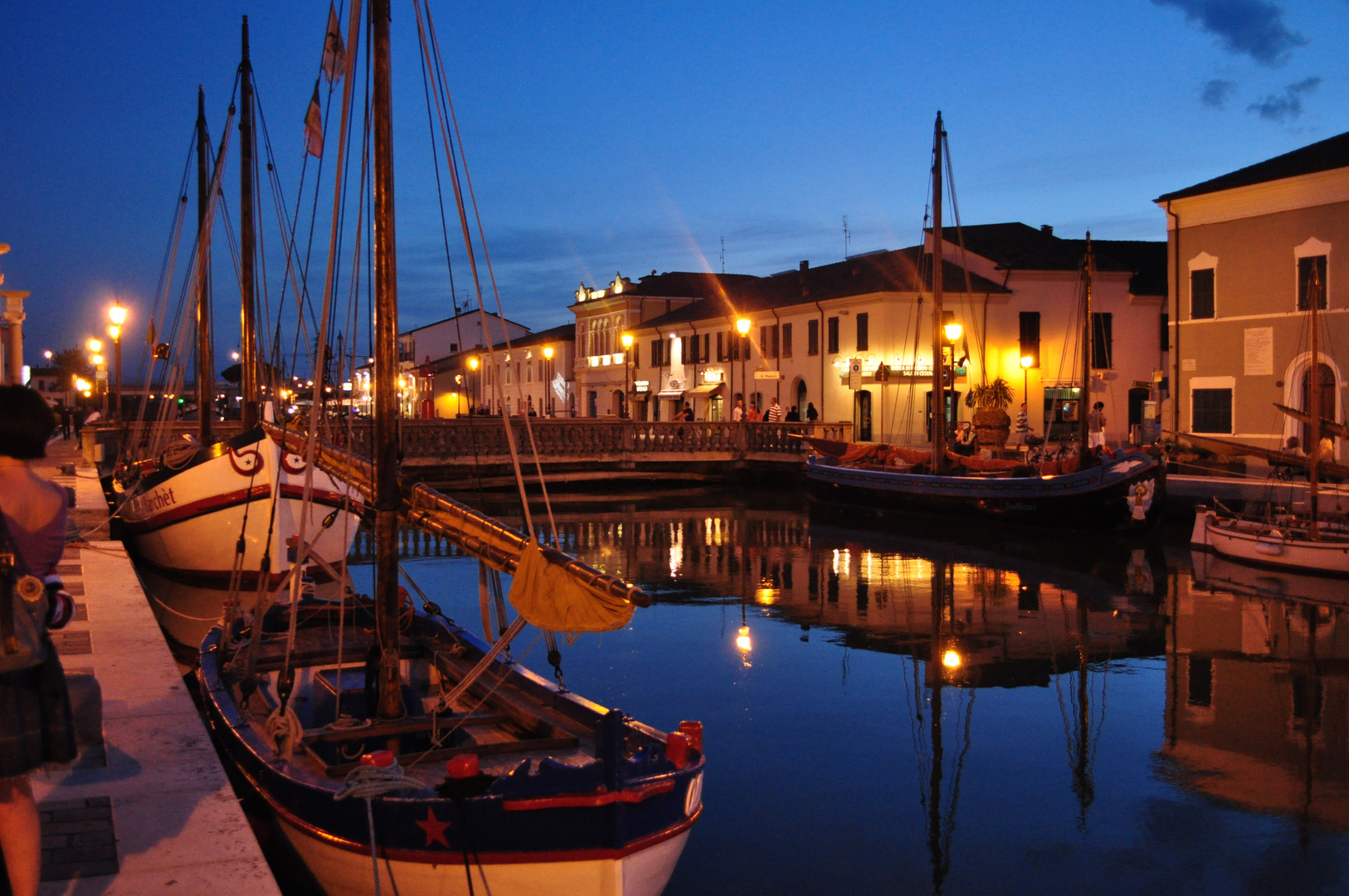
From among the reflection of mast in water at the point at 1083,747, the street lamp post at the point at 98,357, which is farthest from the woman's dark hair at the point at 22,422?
the street lamp post at the point at 98,357

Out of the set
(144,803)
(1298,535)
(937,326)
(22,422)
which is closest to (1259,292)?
(937,326)

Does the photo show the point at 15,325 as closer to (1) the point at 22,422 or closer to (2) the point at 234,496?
(2) the point at 234,496

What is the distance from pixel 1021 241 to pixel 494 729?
46.2 m

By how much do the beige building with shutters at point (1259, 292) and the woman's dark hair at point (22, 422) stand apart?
29387mm

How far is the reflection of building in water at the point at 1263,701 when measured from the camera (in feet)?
28.5

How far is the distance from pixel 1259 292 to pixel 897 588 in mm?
18543

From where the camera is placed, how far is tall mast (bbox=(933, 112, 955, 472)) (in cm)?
2819

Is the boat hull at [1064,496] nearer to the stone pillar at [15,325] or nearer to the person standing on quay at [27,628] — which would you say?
the stone pillar at [15,325]

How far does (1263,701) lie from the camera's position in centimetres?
1126

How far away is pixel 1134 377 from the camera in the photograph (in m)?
46.2

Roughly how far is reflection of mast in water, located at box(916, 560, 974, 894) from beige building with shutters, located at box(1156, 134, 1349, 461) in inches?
711

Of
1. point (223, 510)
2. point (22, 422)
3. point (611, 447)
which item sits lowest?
point (223, 510)

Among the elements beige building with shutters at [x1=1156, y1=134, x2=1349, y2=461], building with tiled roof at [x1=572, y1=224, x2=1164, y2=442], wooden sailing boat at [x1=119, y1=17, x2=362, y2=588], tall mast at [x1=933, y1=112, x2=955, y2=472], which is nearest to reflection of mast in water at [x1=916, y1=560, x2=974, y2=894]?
wooden sailing boat at [x1=119, y1=17, x2=362, y2=588]

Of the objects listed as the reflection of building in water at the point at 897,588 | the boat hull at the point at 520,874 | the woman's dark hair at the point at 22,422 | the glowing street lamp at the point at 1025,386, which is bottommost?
the reflection of building in water at the point at 897,588
